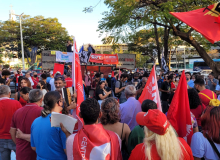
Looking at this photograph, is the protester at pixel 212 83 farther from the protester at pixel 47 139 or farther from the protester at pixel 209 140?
the protester at pixel 47 139

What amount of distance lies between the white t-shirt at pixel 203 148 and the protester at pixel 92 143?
2.80 ft

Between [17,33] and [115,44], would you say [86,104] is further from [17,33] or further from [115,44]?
[17,33]

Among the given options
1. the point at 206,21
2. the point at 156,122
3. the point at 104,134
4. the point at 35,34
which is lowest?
the point at 104,134

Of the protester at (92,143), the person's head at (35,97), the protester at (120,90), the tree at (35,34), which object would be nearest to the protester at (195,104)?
the protester at (92,143)

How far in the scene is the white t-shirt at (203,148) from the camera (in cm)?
207

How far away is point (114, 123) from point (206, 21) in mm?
2938

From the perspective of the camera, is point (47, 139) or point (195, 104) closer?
point (47, 139)

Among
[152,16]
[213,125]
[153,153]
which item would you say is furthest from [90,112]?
[152,16]

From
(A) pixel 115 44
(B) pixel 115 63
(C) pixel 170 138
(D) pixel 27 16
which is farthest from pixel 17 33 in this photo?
(C) pixel 170 138

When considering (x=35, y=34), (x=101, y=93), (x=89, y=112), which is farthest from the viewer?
(x=35, y=34)

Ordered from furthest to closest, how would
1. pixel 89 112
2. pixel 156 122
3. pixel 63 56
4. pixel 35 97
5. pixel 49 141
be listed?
pixel 63 56 → pixel 35 97 → pixel 49 141 → pixel 89 112 → pixel 156 122

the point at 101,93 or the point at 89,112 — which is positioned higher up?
the point at 89,112

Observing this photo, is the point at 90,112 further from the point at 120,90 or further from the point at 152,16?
the point at 152,16

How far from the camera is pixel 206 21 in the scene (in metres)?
3.97
